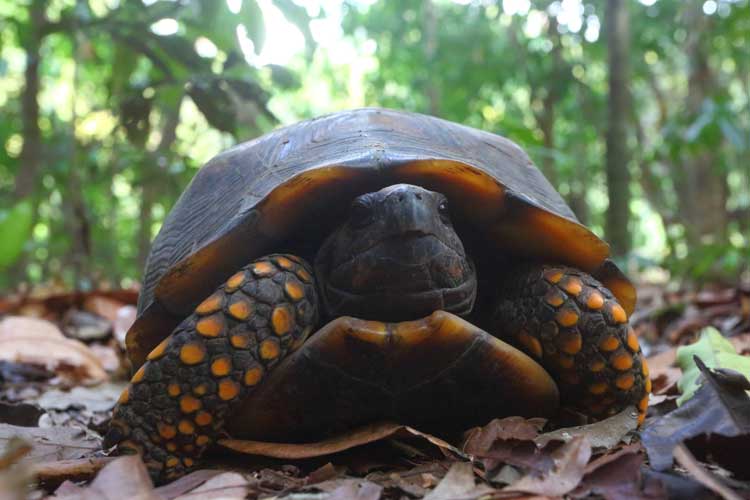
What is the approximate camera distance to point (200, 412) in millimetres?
1868

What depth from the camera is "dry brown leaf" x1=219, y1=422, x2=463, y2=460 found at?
6.02ft

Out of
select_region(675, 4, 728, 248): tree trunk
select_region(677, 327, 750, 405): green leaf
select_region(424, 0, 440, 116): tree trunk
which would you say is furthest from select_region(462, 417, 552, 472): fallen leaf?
select_region(424, 0, 440, 116): tree trunk

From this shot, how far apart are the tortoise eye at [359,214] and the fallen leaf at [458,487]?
2.50ft

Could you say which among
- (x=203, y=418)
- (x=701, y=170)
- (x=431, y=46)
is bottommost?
(x=203, y=418)

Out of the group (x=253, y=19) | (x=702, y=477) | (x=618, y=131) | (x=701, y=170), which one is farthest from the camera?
(x=701, y=170)

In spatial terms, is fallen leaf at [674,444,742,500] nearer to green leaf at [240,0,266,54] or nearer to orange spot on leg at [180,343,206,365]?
orange spot on leg at [180,343,206,365]

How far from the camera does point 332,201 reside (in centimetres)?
224

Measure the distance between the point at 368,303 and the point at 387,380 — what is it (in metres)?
0.23

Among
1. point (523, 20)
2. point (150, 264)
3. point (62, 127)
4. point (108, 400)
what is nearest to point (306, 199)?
point (150, 264)

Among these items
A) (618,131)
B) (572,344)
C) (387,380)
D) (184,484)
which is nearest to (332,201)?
(387,380)

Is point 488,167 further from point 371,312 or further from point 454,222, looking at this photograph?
point 371,312

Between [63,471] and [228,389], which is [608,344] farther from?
[63,471]

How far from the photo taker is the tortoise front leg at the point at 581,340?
6.94 ft

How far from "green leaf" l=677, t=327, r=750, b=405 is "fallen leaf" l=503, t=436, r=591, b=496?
2.25ft
